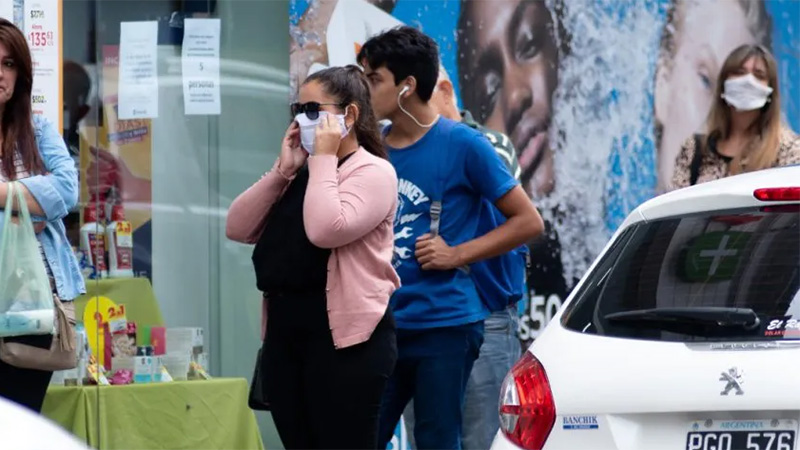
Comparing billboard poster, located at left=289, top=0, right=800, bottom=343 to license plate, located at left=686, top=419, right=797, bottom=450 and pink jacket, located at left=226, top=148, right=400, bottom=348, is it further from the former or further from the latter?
license plate, located at left=686, top=419, right=797, bottom=450

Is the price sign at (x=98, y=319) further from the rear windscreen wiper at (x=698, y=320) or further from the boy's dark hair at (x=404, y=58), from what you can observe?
the rear windscreen wiper at (x=698, y=320)

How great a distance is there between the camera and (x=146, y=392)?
8555 millimetres

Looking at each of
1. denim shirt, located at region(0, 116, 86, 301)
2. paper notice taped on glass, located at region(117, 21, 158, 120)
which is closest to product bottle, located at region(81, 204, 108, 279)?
paper notice taped on glass, located at region(117, 21, 158, 120)

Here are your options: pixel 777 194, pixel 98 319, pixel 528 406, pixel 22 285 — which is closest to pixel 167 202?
pixel 98 319

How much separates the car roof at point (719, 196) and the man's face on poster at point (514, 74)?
4.43 metres

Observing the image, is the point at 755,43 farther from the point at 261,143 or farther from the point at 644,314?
the point at 644,314

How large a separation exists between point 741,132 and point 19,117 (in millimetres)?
3606

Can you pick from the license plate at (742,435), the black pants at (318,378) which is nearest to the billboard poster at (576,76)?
the black pants at (318,378)

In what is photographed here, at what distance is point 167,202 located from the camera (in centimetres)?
950

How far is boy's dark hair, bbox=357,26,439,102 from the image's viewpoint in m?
6.94

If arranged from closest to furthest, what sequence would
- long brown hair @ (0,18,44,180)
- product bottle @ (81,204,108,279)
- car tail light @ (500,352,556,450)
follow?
car tail light @ (500,352,556,450)
long brown hair @ (0,18,44,180)
product bottle @ (81,204,108,279)

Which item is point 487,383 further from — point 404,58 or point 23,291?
point 23,291

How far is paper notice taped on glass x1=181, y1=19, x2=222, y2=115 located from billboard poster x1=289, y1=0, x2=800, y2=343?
17.2 inches

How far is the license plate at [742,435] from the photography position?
4617mm
